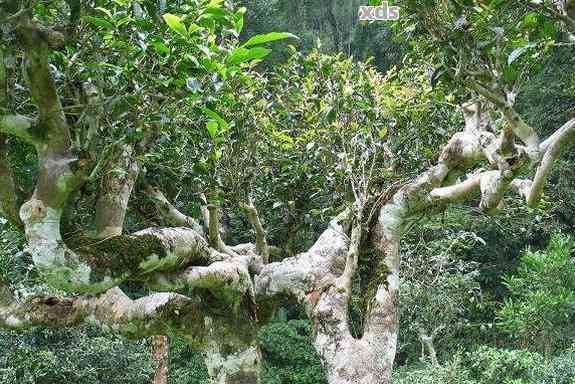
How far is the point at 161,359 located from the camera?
19.1ft

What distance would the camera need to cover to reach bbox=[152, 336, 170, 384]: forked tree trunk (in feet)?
19.0

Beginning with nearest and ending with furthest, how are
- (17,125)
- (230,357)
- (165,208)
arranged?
(17,125)
(230,357)
(165,208)

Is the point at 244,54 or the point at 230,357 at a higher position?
the point at 244,54

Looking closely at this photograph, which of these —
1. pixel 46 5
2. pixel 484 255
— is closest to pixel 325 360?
pixel 46 5

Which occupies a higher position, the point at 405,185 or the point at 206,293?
the point at 405,185

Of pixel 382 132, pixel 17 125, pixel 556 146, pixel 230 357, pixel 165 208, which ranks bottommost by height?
pixel 230 357

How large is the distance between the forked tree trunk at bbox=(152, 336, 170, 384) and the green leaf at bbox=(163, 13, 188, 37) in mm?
4791

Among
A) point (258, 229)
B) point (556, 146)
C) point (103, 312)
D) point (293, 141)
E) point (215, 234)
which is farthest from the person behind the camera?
point (293, 141)

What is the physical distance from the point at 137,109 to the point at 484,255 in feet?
26.4

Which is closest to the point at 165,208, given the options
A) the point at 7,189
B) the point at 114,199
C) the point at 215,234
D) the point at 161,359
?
the point at 215,234

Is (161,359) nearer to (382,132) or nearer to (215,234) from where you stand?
(215,234)

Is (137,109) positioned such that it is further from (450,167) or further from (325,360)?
(450,167)

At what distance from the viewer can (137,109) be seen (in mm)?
2207

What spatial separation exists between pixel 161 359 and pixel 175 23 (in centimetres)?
489
